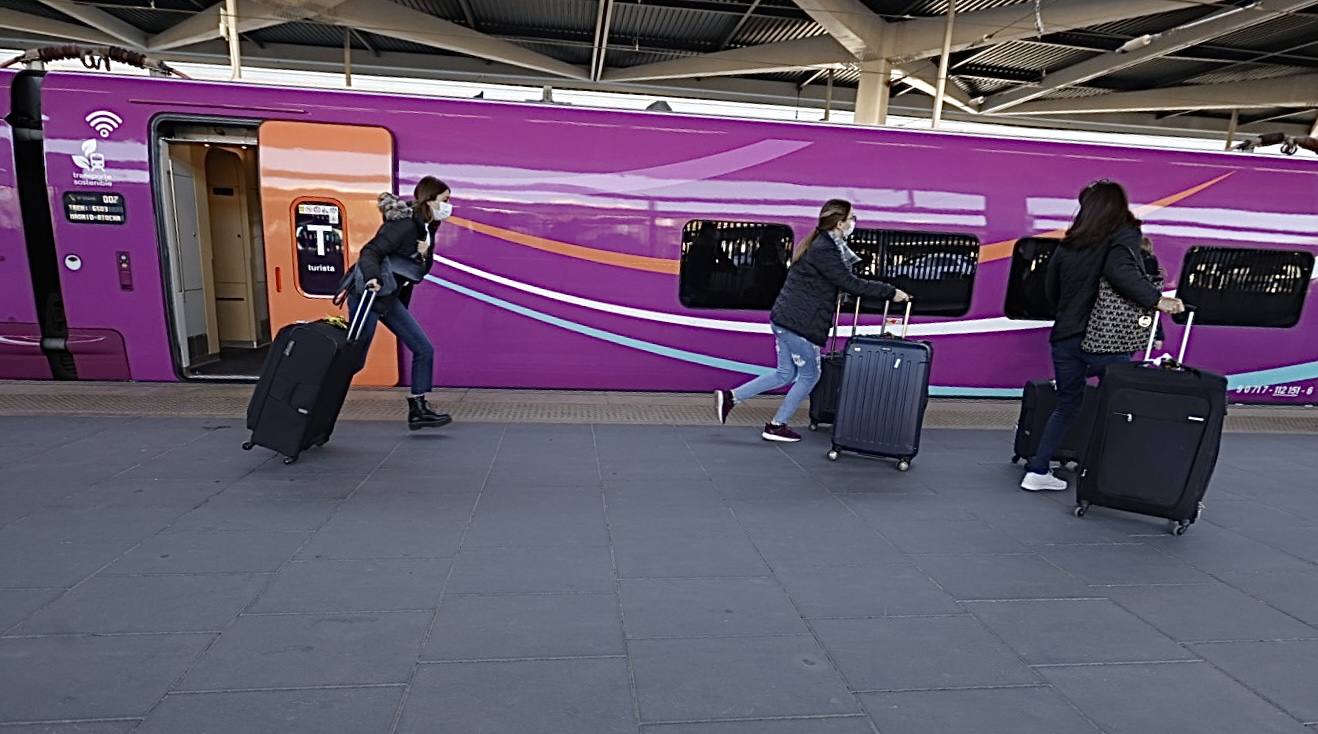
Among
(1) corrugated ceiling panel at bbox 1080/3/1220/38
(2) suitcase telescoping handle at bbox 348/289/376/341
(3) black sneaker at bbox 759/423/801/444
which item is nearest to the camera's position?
(2) suitcase telescoping handle at bbox 348/289/376/341

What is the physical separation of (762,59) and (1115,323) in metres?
12.4

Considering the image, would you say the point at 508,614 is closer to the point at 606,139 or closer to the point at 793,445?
the point at 793,445

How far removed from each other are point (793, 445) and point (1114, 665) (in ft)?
9.54

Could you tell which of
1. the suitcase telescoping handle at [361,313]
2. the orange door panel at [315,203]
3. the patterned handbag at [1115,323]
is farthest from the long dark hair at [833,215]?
the orange door panel at [315,203]

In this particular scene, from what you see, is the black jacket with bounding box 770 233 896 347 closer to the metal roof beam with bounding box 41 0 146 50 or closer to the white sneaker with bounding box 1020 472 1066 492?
the white sneaker with bounding box 1020 472 1066 492

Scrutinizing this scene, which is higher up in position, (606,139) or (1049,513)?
(606,139)

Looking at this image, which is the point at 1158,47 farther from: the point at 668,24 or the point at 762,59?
the point at 668,24

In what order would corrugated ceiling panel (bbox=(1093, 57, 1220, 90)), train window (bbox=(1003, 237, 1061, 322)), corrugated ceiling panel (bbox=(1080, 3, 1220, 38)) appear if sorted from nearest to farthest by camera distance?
train window (bbox=(1003, 237, 1061, 322)) < corrugated ceiling panel (bbox=(1080, 3, 1220, 38)) < corrugated ceiling panel (bbox=(1093, 57, 1220, 90))

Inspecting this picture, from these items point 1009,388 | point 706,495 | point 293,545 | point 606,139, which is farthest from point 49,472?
point 1009,388

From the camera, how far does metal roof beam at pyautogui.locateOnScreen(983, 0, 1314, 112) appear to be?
9.89 m

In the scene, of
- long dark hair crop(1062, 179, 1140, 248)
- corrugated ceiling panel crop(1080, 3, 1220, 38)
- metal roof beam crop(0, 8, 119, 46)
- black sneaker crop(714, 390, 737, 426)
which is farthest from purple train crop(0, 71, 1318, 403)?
metal roof beam crop(0, 8, 119, 46)

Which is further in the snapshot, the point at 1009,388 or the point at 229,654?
the point at 1009,388

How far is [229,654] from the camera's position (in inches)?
94.8

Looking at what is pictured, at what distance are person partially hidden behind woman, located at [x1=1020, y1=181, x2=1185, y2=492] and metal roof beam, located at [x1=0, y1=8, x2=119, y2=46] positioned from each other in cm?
1890
